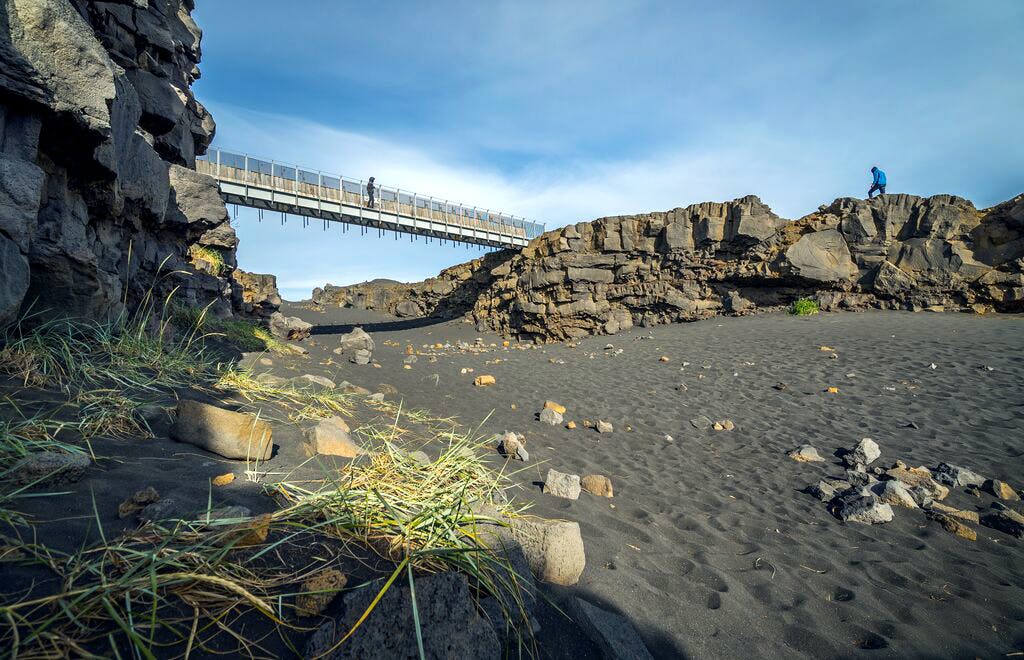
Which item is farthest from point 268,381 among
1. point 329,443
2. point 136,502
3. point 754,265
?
point 754,265

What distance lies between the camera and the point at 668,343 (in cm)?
1145

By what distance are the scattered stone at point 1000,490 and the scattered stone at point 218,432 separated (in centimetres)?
513

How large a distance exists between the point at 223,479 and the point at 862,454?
502cm

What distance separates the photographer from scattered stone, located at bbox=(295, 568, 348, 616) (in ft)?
3.78

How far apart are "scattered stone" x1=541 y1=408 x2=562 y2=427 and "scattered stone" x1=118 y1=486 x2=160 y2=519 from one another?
13.6 feet

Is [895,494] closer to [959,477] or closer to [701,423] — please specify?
[959,477]

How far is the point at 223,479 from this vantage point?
1.87 metres

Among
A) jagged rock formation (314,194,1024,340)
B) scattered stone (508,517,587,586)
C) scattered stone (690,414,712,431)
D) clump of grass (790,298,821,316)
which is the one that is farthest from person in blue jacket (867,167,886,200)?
scattered stone (508,517,587,586)

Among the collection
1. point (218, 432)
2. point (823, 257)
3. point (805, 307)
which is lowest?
point (218, 432)

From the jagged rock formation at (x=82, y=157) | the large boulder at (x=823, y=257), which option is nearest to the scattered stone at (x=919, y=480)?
the jagged rock formation at (x=82, y=157)

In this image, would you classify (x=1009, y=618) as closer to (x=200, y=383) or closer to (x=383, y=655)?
(x=383, y=655)

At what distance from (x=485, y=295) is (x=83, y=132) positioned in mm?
17341

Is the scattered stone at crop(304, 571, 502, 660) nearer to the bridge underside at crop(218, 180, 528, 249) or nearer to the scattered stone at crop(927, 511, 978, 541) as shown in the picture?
the scattered stone at crop(927, 511, 978, 541)

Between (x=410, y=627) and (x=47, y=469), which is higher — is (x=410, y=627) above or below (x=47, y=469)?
below
